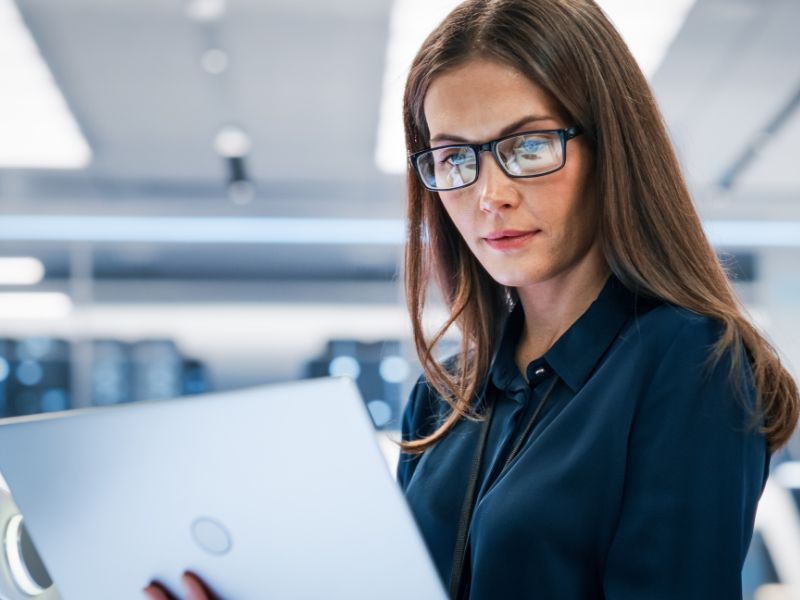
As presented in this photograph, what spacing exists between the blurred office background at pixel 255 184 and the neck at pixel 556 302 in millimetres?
2315

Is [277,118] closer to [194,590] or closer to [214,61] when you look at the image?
[214,61]

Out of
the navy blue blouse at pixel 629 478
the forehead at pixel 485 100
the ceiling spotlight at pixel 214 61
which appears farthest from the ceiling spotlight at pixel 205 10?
the navy blue blouse at pixel 629 478

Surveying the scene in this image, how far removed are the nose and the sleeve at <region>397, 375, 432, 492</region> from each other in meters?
0.38

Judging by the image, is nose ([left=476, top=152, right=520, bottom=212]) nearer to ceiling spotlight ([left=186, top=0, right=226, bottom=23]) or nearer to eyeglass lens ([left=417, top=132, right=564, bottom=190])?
eyeglass lens ([left=417, top=132, right=564, bottom=190])

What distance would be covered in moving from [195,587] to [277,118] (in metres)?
3.65

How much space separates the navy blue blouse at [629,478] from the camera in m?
0.95

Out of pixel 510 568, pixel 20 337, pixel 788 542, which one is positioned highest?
pixel 20 337

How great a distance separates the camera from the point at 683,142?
4516 mm

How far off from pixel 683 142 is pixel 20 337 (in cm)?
353

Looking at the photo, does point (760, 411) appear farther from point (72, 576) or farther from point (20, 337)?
point (20, 337)

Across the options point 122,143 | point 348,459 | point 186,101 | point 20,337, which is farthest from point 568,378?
point 20,337

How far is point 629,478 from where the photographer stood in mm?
1018

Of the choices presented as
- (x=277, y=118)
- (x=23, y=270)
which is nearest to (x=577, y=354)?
(x=277, y=118)

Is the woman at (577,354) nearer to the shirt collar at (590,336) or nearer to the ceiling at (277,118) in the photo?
the shirt collar at (590,336)
